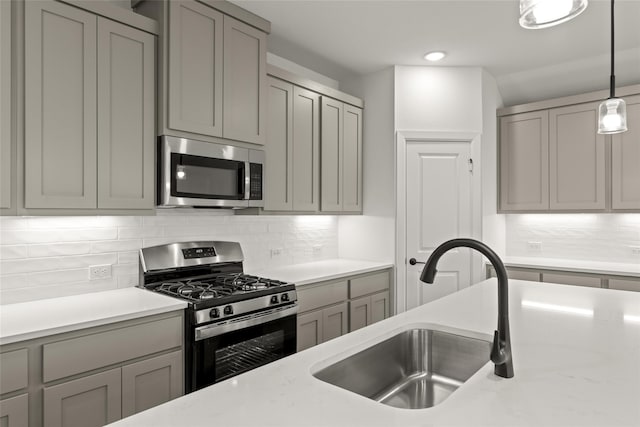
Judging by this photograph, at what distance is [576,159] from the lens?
3.73 meters

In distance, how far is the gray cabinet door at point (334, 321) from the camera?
306 centimetres

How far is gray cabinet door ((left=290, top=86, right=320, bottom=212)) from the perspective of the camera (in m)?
3.22

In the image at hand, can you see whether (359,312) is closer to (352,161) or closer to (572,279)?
(352,161)

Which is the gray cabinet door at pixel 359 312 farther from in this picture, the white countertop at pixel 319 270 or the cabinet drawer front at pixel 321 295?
the white countertop at pixel 319 270

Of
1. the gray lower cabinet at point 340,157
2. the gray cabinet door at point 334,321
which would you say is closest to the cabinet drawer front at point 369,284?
the gray cabinet door at point 334,321

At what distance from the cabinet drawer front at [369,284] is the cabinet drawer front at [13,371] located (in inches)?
87.9

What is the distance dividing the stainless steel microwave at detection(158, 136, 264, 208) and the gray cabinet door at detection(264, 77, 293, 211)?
140mm

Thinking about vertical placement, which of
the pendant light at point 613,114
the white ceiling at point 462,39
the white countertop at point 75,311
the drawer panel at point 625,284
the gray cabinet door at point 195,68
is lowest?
the drawer panel at point 625,284

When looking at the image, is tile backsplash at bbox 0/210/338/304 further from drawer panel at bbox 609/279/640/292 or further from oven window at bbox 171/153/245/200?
drawer panel at bbox 609/279/640/292

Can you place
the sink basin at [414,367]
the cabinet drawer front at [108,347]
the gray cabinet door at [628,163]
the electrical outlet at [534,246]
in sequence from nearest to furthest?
the sink basin at [414,367], the cabinet drawer front at [108,347], the gray cabinet door at [628,163], the electrical outlet at [534,246]

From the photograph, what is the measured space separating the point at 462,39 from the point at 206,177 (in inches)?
89.5

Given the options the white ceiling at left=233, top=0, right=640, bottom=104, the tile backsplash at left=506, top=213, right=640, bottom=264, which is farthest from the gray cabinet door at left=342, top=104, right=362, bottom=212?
the tile backsplash at left=506, top=213, right=640, bottom=264

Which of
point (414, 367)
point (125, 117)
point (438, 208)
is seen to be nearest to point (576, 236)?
point (438, 208)

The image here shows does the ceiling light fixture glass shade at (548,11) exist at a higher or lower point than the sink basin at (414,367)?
higher
